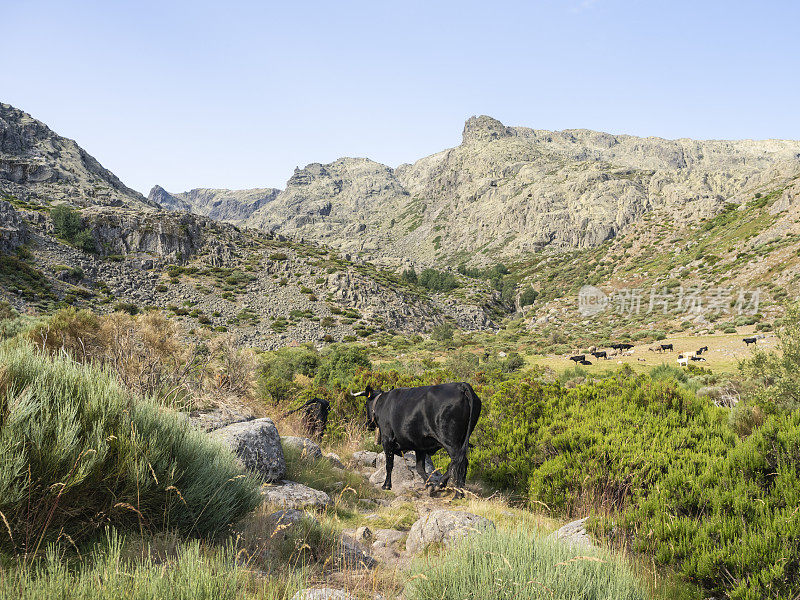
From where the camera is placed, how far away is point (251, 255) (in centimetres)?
6044

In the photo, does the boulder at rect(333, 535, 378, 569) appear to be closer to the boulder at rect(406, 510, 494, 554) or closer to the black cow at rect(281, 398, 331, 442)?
the boulder at rect(406, 510, 494, 554)

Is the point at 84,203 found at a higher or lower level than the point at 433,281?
higher

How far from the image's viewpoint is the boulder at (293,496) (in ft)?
18.9

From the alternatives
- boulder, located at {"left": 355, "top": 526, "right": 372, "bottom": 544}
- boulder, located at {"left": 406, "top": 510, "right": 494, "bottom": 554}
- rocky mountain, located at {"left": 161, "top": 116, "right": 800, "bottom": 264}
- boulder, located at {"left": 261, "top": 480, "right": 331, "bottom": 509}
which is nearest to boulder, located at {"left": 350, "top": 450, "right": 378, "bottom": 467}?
boulder, located at {"left": 261, "top": 480, "right": 331, "bottom": 509}

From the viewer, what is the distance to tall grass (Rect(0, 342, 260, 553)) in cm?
307

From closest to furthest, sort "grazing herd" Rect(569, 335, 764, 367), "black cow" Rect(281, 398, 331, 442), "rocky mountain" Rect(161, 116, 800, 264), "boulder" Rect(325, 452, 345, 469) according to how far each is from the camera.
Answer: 1. "boulder" Rect(325, 452, 345, 469)
2. "black cow" Rect(281, 398, 331, 442)
3. "grazing herd" Rect(569, 335, 764, 367)
4. "rocky mountain" Rect(161, 116, 800, 264)

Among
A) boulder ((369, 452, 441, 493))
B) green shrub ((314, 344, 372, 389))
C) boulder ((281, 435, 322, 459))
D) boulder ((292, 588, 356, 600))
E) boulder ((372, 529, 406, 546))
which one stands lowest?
green shrub ((314, 344, 372, 389))

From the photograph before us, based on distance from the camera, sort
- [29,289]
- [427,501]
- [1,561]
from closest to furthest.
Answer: [1,561]
[427,501]
[29,289]

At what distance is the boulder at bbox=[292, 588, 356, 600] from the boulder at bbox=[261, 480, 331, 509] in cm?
252

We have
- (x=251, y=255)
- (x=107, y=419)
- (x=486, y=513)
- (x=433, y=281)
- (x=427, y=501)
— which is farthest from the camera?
(x=433, y=281)

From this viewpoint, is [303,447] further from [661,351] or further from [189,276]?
[189,276]

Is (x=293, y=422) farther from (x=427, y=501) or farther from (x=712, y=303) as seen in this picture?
(x=712, y=303)

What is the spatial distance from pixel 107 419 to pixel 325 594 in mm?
2637

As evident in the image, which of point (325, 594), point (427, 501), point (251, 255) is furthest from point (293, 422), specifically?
point (251, 255)
